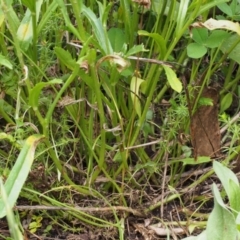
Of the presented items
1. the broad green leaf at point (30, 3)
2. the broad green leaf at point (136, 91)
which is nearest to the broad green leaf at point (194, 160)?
the broad green leaf at point (136, 91)

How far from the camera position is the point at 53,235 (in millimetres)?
947

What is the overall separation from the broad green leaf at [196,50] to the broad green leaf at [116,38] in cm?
12

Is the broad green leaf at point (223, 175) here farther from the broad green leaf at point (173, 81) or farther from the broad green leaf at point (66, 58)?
the broad green leaf at point (66, 58)

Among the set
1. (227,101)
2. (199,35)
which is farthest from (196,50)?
(227,101)

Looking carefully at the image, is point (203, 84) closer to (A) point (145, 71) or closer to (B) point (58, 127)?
(A) point (145, 71)

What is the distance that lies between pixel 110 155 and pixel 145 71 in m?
0.17

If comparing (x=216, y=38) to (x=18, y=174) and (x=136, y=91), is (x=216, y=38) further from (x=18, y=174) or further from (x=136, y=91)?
(x=18, y=174)

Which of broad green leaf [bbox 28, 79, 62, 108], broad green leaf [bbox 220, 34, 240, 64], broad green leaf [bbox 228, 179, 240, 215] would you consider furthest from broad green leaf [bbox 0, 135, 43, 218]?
broad green leaf [bbox 220, 34, 240, 64]

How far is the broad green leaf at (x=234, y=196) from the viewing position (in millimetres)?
772

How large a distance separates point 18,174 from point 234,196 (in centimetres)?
32

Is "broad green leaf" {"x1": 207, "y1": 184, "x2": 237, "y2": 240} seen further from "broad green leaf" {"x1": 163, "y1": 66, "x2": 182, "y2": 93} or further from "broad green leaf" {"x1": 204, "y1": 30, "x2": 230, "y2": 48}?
"broad green leaf" {"x1": 204, "y1": 30, "x2": 230, "y2": 48}

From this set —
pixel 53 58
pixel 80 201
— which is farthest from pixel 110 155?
pixel 53 58

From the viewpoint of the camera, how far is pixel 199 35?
0.95m

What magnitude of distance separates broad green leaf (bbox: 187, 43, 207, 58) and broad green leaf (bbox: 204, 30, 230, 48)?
0.01 meters
